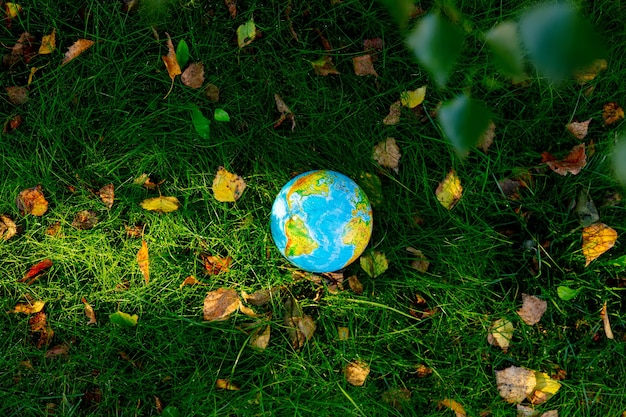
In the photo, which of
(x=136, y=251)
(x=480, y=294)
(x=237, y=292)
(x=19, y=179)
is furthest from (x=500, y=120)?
(x=19, y=179)

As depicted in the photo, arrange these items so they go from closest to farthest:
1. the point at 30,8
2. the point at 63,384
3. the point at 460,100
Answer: the point at 460,100, the point at 63,384, the point at 30,8

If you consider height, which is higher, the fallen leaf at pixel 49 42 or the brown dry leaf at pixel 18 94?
the fallen leaf at pixel 49 42

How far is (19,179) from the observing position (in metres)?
2.72

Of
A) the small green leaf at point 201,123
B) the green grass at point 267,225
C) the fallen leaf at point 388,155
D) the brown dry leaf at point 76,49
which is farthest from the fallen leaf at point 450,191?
the brown dry leaf at point 76,49

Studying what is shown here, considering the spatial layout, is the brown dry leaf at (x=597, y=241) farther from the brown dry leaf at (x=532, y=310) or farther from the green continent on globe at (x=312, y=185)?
the green continent on globe at (x=312, y=185)

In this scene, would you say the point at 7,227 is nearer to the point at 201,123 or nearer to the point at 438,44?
the point at 201,123

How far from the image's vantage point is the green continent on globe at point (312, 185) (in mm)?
2162

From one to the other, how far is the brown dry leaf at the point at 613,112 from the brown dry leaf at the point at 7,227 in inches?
123

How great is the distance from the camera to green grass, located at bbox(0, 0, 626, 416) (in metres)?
2.58

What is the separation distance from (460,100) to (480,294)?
2141 mm

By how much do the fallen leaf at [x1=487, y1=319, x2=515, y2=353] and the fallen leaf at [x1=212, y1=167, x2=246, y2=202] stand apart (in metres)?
1.45

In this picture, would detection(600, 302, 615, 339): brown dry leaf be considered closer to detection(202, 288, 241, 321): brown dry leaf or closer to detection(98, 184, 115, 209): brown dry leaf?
detection(202, 288, 241, 321): brown dry leaf

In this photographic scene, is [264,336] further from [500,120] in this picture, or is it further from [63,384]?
[500,120]

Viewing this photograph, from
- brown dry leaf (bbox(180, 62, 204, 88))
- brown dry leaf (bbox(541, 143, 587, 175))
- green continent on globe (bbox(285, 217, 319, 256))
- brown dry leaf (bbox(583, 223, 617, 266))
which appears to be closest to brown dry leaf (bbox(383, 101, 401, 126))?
brown dry leaf (bbox(541, 143, 587, 175))
